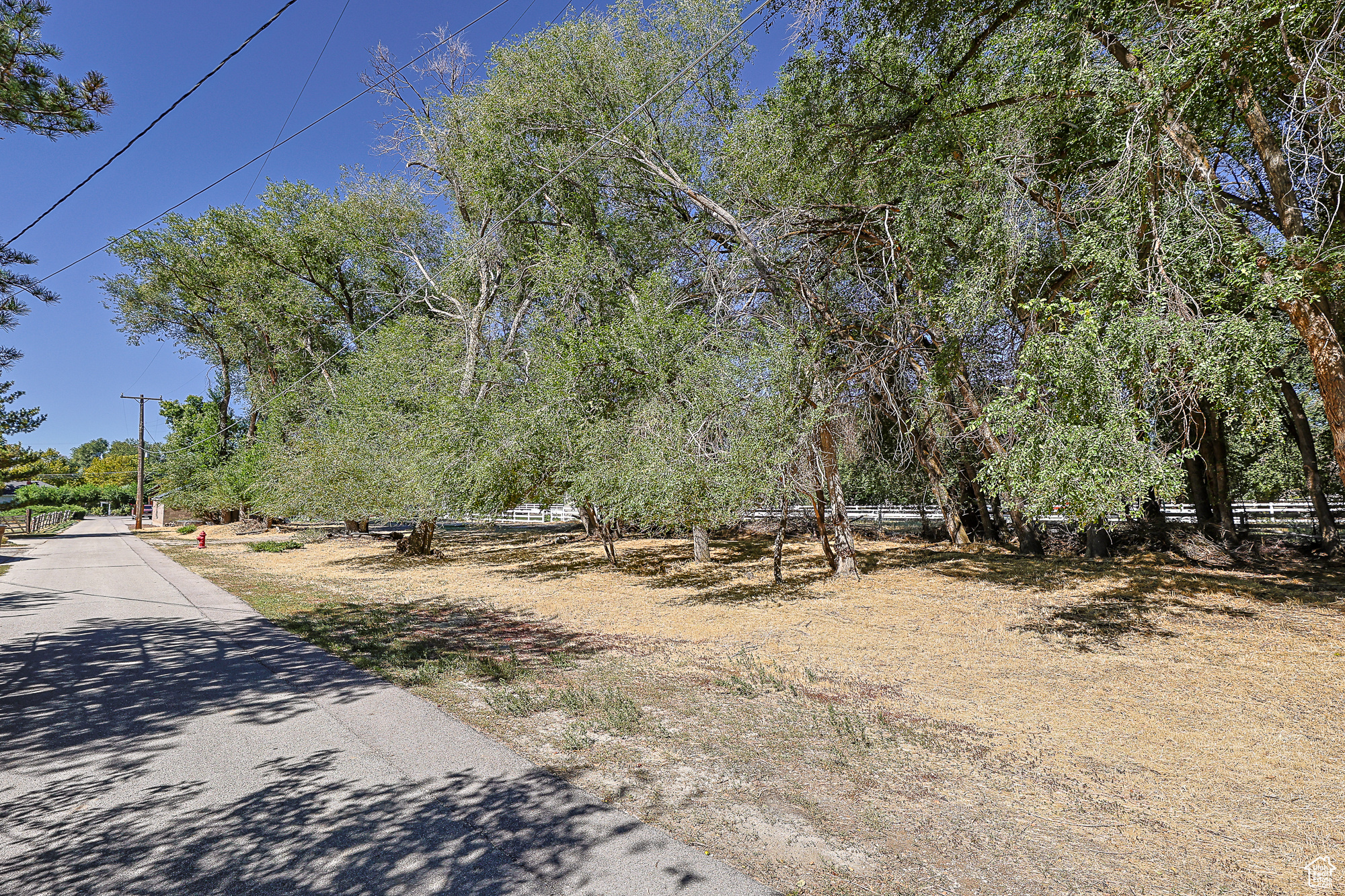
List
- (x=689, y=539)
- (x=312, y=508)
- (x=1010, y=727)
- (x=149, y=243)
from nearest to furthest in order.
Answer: (x=1010, y=727) → (x=312, y=508) → (x=689, y=539) → (x=149, y=243)

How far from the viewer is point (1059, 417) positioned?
23.1 feet

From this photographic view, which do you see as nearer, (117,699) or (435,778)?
(435,778)

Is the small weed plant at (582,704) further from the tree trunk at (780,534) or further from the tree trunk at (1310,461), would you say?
the tree trunk at (1310,461)

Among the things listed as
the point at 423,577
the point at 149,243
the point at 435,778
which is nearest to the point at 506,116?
the point at 423,577

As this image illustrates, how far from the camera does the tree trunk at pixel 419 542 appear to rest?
65.5 ft

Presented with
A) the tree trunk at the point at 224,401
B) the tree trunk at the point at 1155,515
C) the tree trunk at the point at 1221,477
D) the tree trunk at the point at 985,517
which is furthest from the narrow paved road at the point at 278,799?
the tree trunk at the point at 224,401

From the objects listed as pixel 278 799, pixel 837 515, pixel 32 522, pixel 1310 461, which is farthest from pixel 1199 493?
pixel 32 522

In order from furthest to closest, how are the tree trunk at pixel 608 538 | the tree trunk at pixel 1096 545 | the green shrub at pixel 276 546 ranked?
the green shrub at pixel 276 546 < the tree trunk at pixel 608 538 < the tree trunk at pixel 1096 545

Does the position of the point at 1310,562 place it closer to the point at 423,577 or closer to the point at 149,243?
the point at 423,577

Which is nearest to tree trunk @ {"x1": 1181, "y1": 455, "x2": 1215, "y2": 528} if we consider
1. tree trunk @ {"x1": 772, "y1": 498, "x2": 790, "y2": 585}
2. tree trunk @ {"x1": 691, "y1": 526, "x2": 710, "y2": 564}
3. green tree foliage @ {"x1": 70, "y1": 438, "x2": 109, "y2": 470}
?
tree trunk @ {"x1": 772, "y1": 498, "x2": 790, "y2": 585}

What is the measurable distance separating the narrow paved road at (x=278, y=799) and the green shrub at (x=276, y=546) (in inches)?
716

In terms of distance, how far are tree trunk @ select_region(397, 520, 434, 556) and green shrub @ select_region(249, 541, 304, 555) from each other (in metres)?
6.52

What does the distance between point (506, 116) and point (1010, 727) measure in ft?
54.2

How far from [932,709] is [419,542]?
17.8 metres
